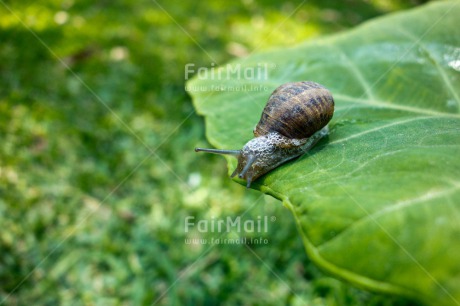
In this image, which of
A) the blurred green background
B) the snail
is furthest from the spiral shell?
the blurred green background

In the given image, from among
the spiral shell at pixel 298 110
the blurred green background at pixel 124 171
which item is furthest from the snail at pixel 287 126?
the blurred green background at pixel 124 171

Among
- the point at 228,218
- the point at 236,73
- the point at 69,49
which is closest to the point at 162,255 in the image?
the point at 228,218

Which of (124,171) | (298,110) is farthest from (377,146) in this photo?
(124,171)

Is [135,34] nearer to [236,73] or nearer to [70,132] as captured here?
[70,132]

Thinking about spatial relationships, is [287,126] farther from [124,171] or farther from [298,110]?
[124,171]

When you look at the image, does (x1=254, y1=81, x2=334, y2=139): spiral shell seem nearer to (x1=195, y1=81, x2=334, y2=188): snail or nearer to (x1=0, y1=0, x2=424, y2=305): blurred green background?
(x1=195, y1=81, x2=334, y2=188): snail

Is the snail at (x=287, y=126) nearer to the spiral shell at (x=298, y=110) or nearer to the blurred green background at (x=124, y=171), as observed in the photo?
the spiral shell at (x=298, y=110)
